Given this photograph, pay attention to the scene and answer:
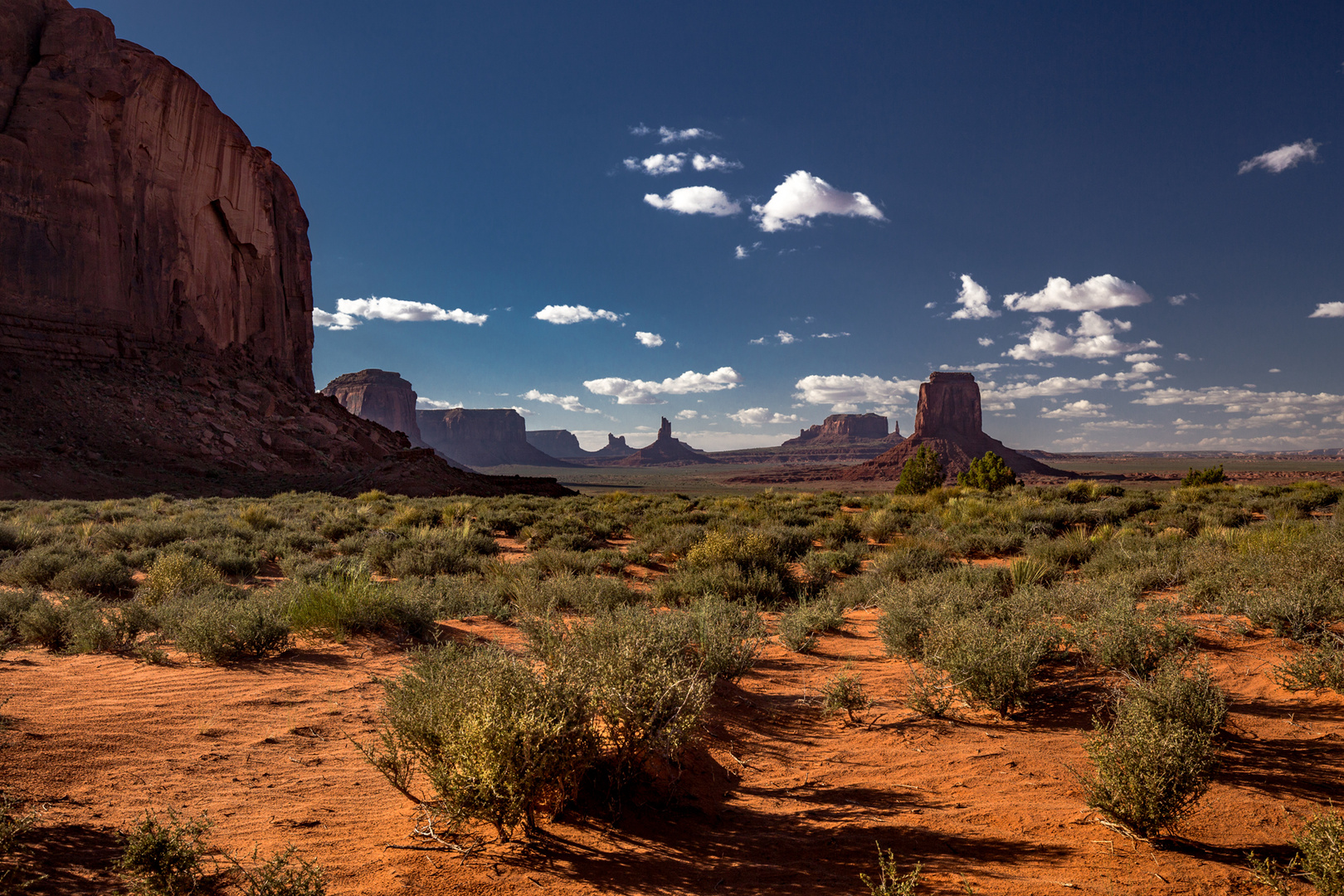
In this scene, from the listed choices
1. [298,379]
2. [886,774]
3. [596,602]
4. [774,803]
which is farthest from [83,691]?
[298,379]

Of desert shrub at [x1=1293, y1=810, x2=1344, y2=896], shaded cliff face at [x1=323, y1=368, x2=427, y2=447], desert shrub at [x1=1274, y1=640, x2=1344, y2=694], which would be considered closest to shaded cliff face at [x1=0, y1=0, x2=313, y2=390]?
desert shrub at [x1=1293, y1=810, x2=1344, y2=896]

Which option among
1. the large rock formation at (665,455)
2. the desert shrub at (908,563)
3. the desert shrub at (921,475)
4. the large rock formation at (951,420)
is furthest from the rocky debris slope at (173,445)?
the large rock formation at (665,455)

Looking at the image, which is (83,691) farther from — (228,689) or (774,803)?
(774,803)

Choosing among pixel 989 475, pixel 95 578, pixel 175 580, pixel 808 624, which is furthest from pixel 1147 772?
pixel 989 475

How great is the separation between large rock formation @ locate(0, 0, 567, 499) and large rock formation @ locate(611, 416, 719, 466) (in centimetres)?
14093

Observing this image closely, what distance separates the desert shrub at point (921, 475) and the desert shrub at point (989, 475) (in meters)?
1.07

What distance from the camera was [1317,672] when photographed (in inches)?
166

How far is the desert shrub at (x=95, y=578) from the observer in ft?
26.0

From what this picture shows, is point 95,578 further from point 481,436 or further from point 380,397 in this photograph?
point 481,436

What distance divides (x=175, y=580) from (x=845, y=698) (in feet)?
25.8

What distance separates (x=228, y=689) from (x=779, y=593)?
6267mm

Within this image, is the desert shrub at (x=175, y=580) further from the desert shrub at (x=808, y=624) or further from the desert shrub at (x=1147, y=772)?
the desert shrub at (x=1147, y=772)

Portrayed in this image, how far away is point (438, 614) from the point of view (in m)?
7.06

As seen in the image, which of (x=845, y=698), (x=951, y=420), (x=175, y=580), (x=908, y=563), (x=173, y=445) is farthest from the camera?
(x=951, y=420)
